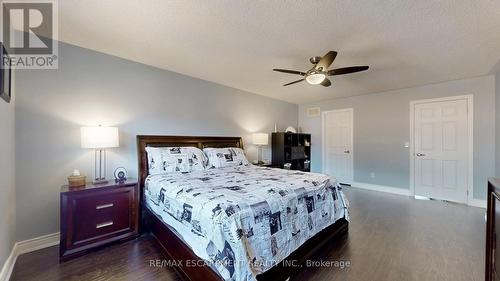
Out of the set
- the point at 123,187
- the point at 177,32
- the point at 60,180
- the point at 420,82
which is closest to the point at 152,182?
the point at 123,187

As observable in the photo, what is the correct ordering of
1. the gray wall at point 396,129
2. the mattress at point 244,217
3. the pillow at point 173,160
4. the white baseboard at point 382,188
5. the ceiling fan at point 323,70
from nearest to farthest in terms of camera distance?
the mattress at point 244,217 → the ceiling fan at point 323,70 → the pillow at point 173,160 → the gray wall at point 396,129 → the white baseboard at point 382,188

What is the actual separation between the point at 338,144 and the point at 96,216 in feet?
17.4

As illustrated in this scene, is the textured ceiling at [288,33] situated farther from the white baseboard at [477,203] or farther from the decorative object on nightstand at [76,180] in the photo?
the white baseboard at [477,203]

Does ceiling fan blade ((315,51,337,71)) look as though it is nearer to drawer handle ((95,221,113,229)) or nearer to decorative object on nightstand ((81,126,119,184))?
decorative object on nightstand ((81,126,119,184))

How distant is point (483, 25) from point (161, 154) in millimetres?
3903

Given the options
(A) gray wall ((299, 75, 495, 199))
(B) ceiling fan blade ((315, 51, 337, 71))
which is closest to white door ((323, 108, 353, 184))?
(A) gray wall ((299, 75, 495, 199))

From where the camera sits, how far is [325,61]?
2.31 m

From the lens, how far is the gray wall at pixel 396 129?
3.63m

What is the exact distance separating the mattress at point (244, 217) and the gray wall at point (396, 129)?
10.4 feet

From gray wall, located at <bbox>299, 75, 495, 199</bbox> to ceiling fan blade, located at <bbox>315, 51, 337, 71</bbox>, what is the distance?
322cm

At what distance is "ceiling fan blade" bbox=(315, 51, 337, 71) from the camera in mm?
2214

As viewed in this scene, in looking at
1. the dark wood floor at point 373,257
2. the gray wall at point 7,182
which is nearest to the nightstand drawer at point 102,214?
the dark wood floor at point 373,257

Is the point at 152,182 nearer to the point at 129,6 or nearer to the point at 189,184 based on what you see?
the point at 189,184

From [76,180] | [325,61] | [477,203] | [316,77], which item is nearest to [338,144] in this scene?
[477,203]
